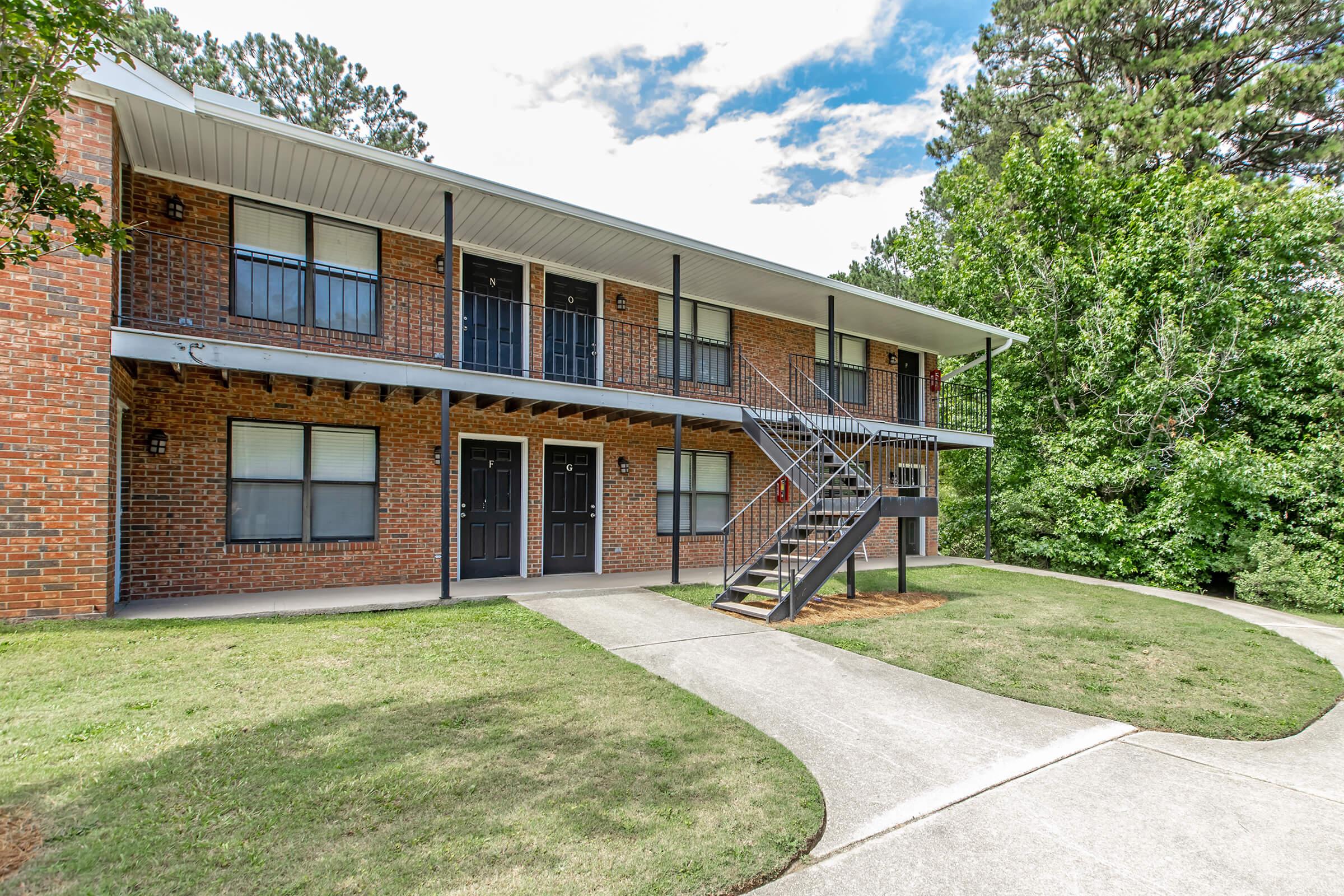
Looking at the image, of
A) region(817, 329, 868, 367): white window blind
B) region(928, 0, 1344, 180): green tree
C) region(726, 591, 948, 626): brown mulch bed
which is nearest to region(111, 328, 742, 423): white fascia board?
region(726, 591, 948, 626): brown mulch bed

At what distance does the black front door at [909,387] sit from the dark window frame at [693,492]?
532 cm

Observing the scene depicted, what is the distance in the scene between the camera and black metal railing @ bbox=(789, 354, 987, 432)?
13.1m

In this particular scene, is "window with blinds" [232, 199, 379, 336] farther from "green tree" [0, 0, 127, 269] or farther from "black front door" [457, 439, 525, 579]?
"green tree" [0, 0, 127, 269]

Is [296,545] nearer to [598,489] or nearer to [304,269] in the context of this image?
[304,269]

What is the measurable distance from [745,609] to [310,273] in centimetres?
685

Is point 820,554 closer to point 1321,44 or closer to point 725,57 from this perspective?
point 725,57

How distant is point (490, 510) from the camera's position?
9469mm

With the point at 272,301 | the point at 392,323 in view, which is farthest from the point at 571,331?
the point at 272,301

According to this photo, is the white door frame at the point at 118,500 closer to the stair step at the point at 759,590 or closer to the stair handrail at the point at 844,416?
the stair step at the point at 759,590

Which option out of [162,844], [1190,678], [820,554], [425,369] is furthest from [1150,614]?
[162,844]

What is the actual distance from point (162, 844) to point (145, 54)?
2169 cm

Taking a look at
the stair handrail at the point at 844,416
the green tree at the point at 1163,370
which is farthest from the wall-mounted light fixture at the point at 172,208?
the green tree at the point at 1163,370

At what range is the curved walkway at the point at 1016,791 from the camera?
258 cm

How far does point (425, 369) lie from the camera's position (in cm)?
742
